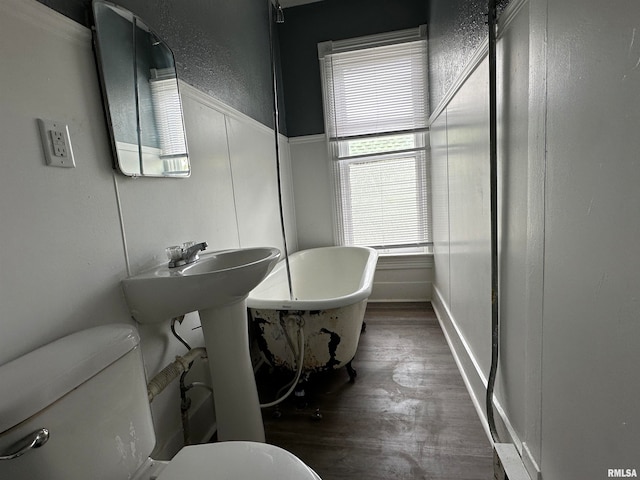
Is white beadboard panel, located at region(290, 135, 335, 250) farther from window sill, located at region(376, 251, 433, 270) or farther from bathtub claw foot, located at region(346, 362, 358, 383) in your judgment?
bathtub claw foot, located at region(346, 362, 358, 383)

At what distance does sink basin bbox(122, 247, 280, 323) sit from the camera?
42.1 inches

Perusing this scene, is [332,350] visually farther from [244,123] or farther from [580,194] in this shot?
[244,123]

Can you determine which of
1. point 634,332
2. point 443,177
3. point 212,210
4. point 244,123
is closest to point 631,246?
Result: point 634,332

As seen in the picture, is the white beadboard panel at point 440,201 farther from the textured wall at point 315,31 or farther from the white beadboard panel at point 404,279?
the textured wall at point 315,31

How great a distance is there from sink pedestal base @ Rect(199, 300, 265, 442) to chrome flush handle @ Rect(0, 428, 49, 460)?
69cm

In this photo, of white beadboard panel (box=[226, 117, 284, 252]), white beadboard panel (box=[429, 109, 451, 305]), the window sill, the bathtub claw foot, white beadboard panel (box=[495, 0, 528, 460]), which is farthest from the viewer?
the window sill

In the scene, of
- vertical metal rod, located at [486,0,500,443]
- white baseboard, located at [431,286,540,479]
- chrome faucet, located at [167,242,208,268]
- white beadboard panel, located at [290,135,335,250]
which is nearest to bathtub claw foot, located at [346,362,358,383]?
white baseboard, located at [431,286,540,479]

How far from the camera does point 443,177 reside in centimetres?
231

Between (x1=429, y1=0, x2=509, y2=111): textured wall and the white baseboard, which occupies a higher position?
(x1=429, y1=0, x2=509, y2=111): textured wall

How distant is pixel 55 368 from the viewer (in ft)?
2.15

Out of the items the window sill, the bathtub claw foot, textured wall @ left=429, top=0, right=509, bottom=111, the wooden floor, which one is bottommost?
the wooden floor

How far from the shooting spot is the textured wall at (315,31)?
282cm

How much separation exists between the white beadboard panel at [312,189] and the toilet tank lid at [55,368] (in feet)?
8.11

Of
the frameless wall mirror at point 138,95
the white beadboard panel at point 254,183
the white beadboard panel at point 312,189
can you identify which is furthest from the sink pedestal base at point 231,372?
the white beadboard panel at point 312,189
